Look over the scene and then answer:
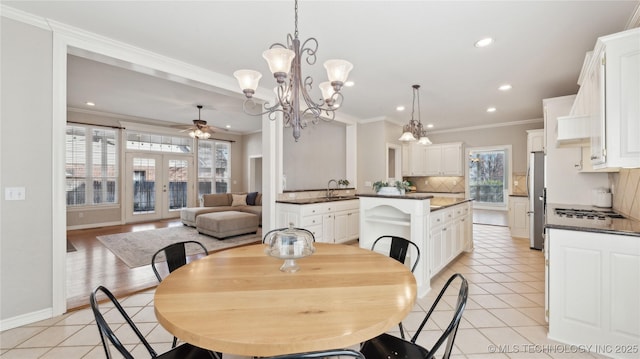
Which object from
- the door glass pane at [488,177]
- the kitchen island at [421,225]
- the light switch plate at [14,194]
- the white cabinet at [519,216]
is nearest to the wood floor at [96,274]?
the light switch plate at [14,194]

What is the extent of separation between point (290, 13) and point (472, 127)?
6.42 meters

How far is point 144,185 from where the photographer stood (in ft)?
23.9

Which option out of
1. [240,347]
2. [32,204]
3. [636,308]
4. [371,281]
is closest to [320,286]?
[371,281]

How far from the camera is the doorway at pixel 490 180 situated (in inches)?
319

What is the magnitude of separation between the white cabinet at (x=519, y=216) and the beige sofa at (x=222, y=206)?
5.38 meters

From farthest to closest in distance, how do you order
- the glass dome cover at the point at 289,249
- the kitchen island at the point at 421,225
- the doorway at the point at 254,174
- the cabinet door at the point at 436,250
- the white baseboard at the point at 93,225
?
the doorway at the point at 254,174, the white baseboard at the point at 93,225, the cabinet door at the point at 436,250, the kitchen island at the point at 421,225, the glass dome cover at the point at 289,249

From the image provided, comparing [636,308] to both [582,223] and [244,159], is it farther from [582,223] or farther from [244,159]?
[244,159]

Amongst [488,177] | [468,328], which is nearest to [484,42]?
[468,328]

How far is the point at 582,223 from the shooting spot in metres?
2.11

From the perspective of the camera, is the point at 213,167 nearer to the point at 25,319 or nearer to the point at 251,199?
the point at 251,199

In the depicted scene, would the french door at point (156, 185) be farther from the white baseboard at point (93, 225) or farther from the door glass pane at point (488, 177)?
the door glass pane at point (488, 177)

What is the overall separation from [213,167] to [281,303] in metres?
8.23

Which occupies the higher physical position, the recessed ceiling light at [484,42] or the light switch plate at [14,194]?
the recessed ceiling light at [484,42]

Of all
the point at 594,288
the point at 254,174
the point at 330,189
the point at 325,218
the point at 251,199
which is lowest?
the point at 594,288
